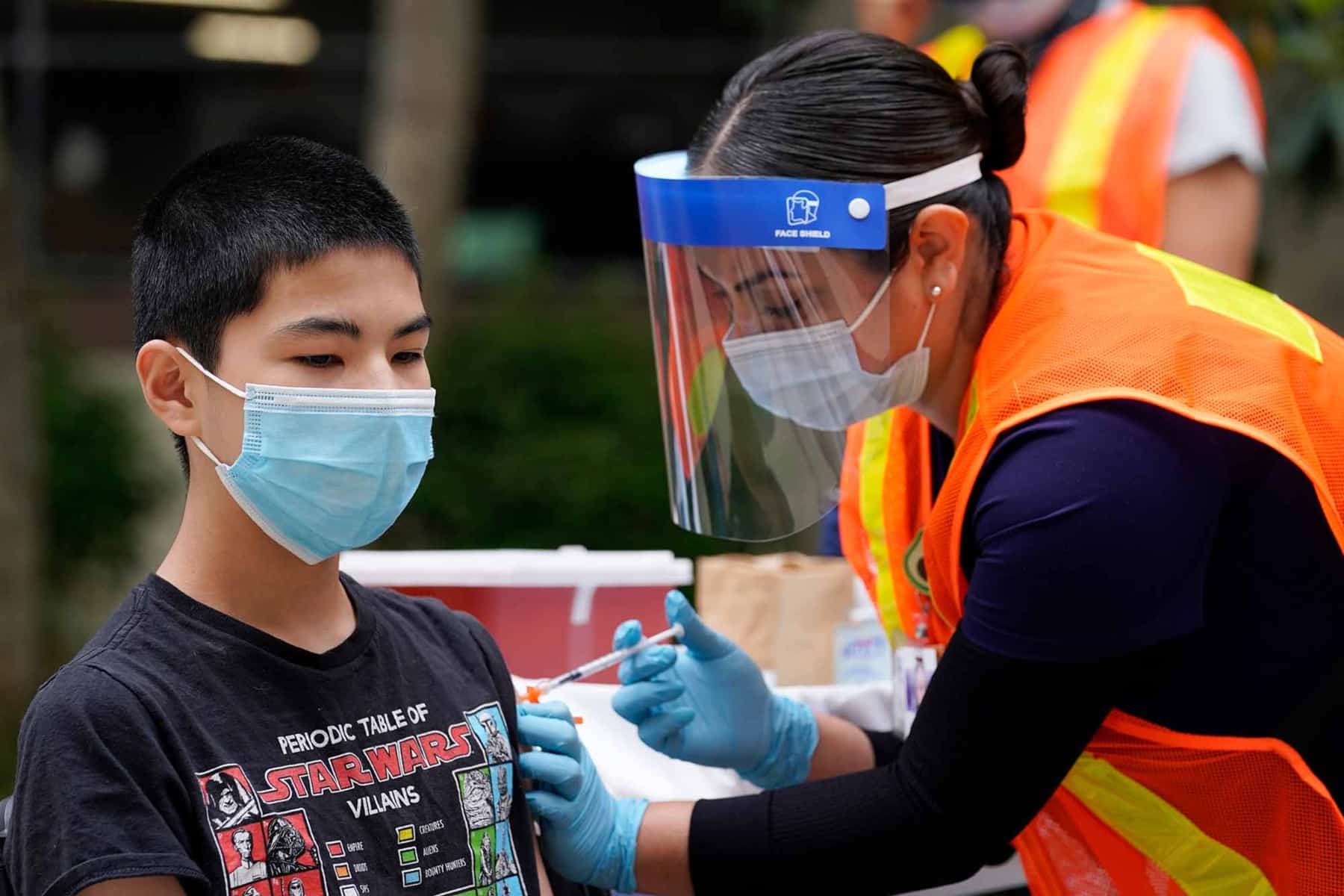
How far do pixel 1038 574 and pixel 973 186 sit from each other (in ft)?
1.77

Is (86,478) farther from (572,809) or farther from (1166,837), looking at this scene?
(1166,837)

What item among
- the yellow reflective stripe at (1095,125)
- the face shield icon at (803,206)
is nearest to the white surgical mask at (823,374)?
the face shield icon at (803,206)

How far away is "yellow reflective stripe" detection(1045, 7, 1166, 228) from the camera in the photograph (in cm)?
309

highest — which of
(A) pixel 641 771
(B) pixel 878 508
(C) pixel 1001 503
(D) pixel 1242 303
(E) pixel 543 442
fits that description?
(D) pixel 1242 303

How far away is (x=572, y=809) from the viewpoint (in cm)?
181

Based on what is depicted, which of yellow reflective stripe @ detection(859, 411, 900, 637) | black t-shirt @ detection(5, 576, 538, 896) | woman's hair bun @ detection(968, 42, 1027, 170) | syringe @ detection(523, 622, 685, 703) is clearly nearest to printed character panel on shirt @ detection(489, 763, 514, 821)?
black t-shirt @ detection(5, 576, 538, 896)

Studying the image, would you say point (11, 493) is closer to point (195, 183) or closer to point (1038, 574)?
point (195, 183)

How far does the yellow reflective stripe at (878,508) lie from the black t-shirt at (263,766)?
2.17 ft

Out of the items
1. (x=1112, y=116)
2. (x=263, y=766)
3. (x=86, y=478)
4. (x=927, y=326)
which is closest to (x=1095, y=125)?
(x=1112, y=116)

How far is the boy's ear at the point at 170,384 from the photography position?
1602mm

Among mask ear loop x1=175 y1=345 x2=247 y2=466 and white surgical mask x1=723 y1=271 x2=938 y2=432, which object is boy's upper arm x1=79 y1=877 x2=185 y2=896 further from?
white surgical mask x1=723 y1=271 x2=938 y2=432

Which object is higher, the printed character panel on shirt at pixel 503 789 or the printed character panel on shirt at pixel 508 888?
the printed character panel on shirt at pixel 503 789

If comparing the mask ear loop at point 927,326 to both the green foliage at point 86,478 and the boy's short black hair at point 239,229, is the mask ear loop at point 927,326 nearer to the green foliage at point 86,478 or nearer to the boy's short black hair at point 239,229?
the boy's short black hair at point 239,229

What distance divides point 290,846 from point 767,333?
0.87 meters
